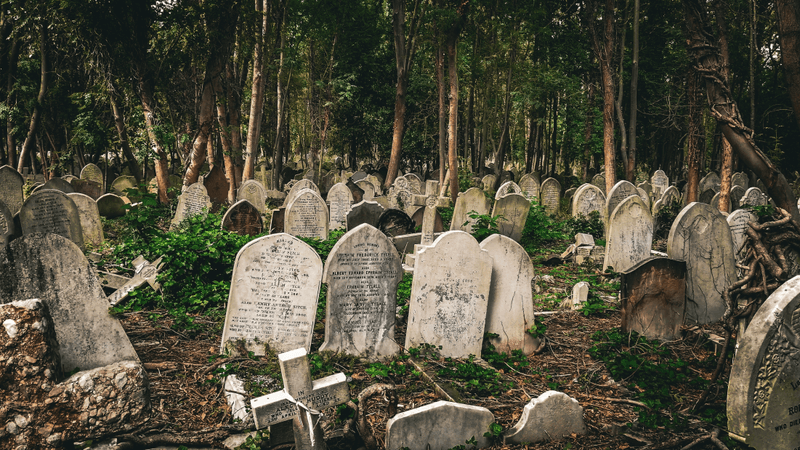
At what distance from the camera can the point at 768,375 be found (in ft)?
9.91

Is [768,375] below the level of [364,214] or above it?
below

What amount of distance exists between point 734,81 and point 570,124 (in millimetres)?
6120

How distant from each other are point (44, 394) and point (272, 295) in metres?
2.00

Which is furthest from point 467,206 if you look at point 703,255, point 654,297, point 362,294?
point 362,294

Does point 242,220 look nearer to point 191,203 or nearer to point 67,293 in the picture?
point 191,203

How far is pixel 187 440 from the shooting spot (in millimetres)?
3580

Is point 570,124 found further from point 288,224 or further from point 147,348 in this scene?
point 147,348

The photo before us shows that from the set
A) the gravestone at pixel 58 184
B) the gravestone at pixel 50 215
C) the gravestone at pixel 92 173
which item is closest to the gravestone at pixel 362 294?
the gravestone at pixel 50 215

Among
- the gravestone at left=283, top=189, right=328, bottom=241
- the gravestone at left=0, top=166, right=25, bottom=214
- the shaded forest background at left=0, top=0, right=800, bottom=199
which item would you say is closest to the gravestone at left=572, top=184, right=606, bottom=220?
the shaded forest background at left=0, top=0, right=800, bottom=199

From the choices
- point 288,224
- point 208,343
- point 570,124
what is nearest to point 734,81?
point 570,124

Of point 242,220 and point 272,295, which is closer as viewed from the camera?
point 272,295

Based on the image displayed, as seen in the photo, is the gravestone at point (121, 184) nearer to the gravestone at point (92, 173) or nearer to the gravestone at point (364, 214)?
the gravestone at point (92, 173)

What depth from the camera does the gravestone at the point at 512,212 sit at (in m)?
10.5

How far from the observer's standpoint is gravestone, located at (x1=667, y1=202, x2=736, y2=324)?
20.6 feet
